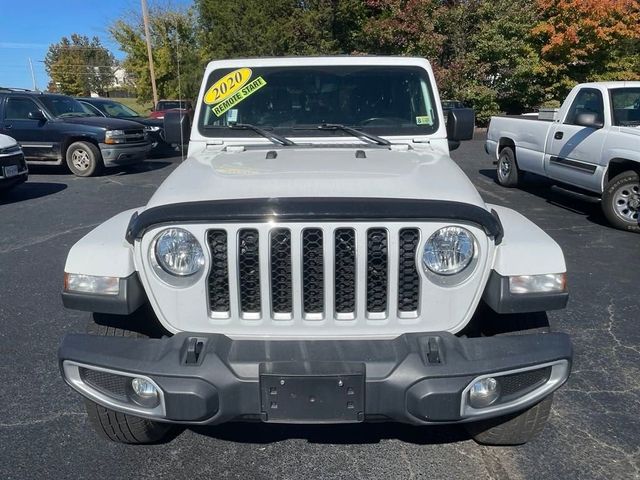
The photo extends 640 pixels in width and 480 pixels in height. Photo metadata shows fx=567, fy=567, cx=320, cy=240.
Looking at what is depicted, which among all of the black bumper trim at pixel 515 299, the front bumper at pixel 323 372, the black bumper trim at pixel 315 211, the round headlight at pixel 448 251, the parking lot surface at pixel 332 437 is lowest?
the parking lot surface at pixel 332 437

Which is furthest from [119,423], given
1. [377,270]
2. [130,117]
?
[130,117]

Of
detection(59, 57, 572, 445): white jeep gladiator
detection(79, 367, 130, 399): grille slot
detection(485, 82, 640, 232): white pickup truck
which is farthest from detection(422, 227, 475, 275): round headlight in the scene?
detection(485, 82, 640, 232): white pickup truck

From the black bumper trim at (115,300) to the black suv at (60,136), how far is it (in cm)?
1043

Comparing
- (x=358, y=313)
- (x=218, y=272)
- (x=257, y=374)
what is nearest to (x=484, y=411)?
(x=358, y=313)

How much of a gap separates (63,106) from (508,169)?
385 inches

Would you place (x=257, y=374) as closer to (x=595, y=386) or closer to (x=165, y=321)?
(x=165, y=321)

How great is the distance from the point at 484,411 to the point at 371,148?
183cm

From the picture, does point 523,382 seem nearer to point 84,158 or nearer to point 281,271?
point 281,271

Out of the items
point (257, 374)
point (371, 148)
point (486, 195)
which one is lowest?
point (486, 195)

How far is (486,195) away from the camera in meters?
9.69

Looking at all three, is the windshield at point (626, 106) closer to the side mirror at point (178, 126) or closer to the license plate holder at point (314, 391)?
the side mirror at point (178, 126)

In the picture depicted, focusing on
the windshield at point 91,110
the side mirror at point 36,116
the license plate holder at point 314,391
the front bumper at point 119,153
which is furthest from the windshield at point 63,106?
the license plate holder at point 314,391

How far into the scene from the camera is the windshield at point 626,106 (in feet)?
24.2

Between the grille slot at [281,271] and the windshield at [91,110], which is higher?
the windshield at [91,110]
